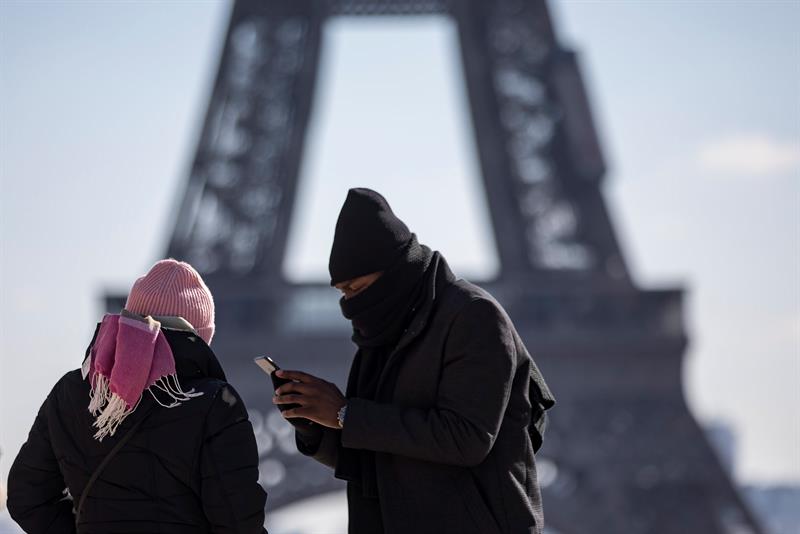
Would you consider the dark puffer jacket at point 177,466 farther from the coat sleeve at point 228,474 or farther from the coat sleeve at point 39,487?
the coat sleeve at point 39,487

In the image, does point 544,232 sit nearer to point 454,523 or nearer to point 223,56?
point 223,56

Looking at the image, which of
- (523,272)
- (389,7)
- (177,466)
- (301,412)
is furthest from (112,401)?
(389,7)

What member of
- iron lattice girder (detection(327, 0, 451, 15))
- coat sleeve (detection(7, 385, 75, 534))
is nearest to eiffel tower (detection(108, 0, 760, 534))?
iron lattice girder (detection(327, 0, 451, 15))

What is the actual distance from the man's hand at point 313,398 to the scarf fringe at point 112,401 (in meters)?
0.19

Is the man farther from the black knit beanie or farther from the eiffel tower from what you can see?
the eiffel tower

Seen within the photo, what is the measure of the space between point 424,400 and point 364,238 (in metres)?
0.37

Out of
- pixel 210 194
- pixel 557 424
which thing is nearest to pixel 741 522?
pixel 557 424

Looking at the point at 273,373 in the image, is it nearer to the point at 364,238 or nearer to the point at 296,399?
the point at 296,399

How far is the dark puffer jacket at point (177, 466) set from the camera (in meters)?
2.98

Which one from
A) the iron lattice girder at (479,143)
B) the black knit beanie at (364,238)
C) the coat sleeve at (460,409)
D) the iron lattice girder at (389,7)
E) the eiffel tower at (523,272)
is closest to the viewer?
the coat sleeve at (460,409)

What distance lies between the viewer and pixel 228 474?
2982mm

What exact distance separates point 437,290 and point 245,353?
14758 millimetres

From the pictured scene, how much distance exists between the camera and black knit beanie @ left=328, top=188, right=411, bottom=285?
308 cm

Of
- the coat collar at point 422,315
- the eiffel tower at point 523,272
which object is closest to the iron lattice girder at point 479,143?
the eiffel tower at point 523,272
